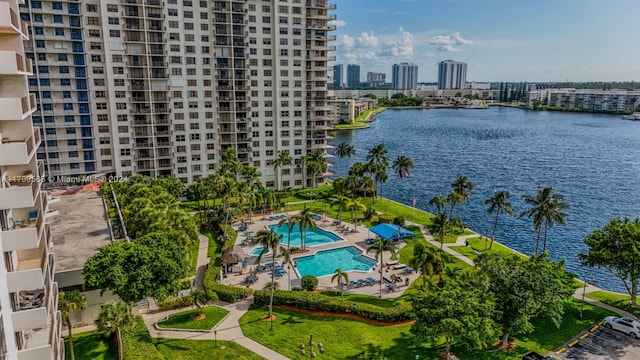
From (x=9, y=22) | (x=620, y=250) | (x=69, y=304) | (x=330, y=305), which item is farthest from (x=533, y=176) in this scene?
(x=9, y=22)

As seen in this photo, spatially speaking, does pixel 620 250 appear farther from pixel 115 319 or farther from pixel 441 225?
pixel 115 319

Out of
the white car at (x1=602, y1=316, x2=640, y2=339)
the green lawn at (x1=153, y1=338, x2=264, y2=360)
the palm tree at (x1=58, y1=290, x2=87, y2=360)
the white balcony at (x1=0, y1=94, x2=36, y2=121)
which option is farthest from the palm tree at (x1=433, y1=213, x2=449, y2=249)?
the white balcony at (x1=0, y1=94, x2=36, y2=121)

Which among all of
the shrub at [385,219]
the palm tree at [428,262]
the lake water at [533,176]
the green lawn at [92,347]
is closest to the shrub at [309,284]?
the palm tree at [428,262]

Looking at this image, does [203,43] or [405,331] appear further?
[203,43]

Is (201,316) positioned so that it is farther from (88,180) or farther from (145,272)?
(88,180)

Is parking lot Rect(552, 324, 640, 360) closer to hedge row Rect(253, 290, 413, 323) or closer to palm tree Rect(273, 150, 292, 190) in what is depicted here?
hedge row Rect(253, 290, 413, 323)

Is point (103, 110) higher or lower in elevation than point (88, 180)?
higher

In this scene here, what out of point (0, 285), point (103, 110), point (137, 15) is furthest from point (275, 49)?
point (0, 285)
